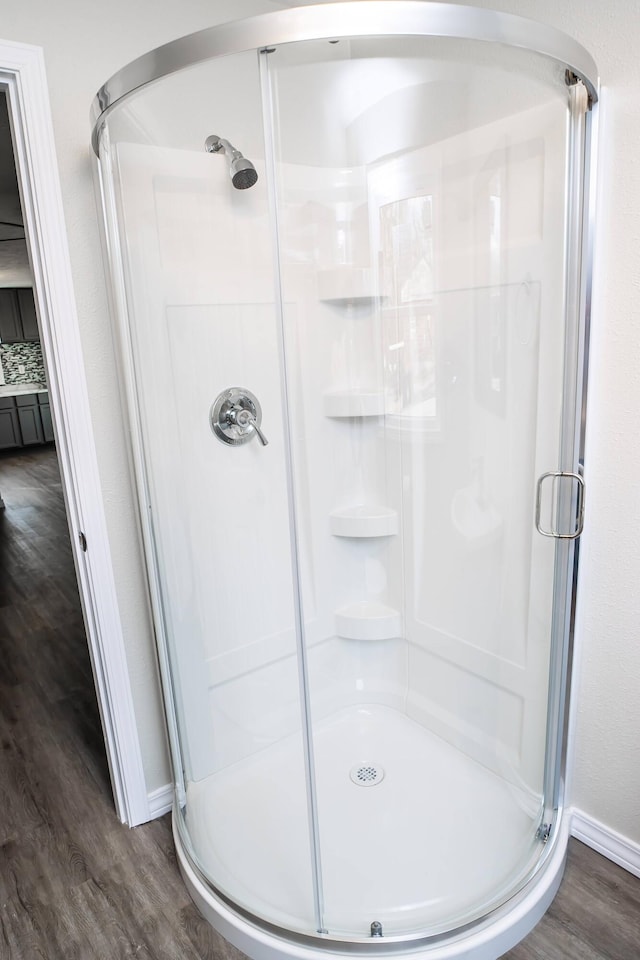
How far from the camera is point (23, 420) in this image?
8281mm

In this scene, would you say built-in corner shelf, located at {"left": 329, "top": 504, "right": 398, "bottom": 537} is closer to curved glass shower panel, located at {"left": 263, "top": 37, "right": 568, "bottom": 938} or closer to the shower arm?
curved glass shower panel, located at {"left": 263, "top": 37, "right": 568, "bottom": 938}

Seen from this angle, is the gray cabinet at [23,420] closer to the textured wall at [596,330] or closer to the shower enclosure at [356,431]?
the textured wall at [596,330]

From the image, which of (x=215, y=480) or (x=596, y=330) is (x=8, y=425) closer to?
(x=215, y=480)

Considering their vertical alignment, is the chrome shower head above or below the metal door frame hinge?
above

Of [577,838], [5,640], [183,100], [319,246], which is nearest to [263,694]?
[577,838]

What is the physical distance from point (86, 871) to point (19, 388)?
24.9ft

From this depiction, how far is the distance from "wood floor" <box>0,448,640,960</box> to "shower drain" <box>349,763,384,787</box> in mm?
518

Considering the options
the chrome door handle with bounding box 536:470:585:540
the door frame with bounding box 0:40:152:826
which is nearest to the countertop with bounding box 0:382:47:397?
the door frame with bounding box 0:40:152:826

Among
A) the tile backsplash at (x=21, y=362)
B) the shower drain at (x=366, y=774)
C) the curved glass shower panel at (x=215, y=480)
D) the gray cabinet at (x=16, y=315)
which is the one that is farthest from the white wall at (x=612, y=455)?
the tile backsplash at (x=21, y=362)

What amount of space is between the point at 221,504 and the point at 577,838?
1374mm

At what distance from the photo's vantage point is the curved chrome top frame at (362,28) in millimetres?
1158

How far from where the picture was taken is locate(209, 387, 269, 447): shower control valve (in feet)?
5.56

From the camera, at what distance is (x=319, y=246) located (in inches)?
65.6

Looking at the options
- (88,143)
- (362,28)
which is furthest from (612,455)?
(88,143)
